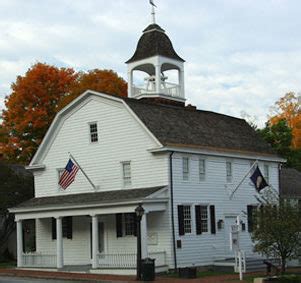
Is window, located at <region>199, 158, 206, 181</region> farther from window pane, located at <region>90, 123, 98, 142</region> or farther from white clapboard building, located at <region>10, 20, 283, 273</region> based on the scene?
window pane, located at <region>90, 123, 98, 142</region>

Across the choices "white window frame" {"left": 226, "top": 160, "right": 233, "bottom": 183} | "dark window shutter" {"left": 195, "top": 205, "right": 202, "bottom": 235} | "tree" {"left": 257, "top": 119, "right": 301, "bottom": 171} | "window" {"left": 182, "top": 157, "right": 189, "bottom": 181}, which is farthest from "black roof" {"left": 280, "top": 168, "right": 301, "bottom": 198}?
"window" {"left": 182, "top": 157, "right": 189, "bottom": 181}

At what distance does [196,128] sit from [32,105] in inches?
1045

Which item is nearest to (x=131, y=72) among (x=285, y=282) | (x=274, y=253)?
(x=274, y=253)

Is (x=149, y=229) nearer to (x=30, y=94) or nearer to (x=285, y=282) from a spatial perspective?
(x=285, y=282)

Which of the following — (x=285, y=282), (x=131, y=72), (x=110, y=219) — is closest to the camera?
(x=285, y=282)

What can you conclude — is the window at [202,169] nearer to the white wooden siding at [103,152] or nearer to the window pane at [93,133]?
the white wooden siding at [103,152]

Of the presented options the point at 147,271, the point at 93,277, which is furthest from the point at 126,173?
the point at 147,271

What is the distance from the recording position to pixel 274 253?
3059 cm

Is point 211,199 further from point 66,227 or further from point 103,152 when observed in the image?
point 66,227

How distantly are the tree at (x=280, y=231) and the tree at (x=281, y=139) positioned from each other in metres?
30.0

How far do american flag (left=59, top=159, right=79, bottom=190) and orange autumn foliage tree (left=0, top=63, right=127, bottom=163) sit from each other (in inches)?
875

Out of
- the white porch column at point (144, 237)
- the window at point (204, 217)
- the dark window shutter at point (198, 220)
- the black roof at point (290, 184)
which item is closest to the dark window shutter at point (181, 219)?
the dark window shutter at point (198, 220)

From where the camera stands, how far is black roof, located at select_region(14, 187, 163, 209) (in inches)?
1334

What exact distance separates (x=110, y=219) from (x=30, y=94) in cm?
2710
